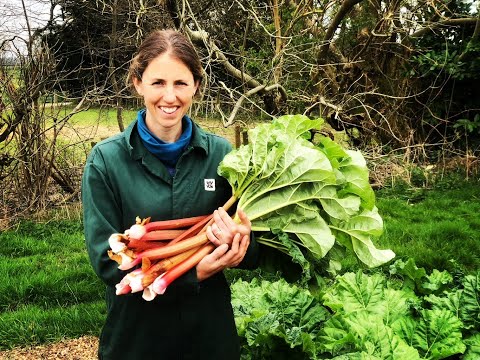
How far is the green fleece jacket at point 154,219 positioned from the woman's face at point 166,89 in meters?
0.13

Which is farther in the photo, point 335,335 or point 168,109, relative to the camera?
point 335,335

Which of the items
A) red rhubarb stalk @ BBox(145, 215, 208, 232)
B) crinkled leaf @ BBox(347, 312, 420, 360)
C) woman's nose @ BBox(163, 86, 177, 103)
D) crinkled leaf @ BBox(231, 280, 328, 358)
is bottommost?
crinkled leaf @ BBox(231, 280, 328, 358)

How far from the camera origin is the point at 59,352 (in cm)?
352

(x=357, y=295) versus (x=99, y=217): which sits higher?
(x=99, y=217)

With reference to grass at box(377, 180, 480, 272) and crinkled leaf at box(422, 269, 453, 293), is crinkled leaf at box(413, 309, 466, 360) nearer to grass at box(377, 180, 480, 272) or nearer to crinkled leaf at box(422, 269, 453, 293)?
crinkled leaf at box(422, 269, 453, 293)

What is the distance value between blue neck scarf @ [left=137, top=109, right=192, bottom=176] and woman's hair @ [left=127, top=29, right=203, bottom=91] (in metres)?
0.20

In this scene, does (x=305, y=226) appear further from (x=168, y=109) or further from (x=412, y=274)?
(x=412, y=274)

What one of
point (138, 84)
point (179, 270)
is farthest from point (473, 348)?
point (138, 84)

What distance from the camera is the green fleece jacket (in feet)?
5.82

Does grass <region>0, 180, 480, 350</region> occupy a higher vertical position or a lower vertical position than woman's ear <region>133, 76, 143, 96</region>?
lower

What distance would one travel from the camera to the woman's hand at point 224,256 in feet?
5.72

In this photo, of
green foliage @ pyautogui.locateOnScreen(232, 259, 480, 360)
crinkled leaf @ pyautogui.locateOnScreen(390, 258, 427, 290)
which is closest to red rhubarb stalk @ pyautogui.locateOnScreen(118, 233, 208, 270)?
green foliage @ pyautogui.locateOnScreen(232, 259, 480, 360)

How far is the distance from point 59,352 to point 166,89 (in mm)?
2493

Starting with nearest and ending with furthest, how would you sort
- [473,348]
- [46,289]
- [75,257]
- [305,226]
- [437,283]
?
[305,226] → [473,348] → [437,283] → [46,289] → [75,257]
